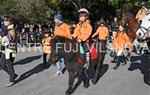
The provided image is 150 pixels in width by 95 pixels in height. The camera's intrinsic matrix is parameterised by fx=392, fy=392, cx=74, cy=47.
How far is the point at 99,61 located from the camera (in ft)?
39.7

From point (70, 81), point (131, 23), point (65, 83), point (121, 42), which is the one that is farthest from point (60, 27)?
point (121, 42)

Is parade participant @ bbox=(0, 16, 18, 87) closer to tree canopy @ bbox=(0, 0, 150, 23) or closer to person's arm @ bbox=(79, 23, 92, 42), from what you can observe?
person's arm @ bbox=(79, 23, 92, 42)

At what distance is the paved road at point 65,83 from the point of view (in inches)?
413

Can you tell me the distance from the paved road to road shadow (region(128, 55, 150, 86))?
0.15m

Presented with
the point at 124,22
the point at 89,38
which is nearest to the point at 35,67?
the point at 124,22

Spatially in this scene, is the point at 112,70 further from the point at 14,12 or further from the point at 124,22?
the point at 14,12

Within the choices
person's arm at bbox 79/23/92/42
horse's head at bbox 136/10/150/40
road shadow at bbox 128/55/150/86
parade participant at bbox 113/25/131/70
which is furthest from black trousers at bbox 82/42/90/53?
parade participant at bbox 113/25/131/70

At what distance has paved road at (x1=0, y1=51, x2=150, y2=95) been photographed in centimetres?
1048

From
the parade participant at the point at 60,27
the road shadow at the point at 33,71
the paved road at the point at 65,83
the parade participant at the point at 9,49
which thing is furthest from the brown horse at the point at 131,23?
the parade participant at the point at 9,49

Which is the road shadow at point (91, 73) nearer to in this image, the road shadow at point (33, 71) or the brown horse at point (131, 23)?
the brown horse at point (131, 23)

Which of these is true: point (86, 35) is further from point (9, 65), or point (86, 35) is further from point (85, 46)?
point (9, 65)

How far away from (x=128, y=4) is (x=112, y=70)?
2605 cm

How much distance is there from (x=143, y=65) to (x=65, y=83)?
4484 mm

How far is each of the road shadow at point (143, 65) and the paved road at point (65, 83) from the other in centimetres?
15
